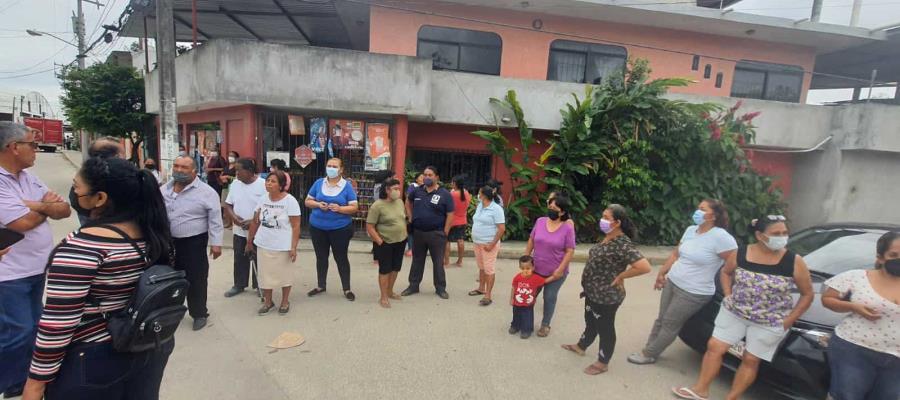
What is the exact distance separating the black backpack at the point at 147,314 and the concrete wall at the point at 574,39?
29.1 feet

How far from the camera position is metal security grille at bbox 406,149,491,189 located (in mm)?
9547

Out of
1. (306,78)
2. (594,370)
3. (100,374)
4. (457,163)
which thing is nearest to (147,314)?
(100,374)

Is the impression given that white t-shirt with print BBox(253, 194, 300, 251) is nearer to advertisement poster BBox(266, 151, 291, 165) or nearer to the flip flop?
advertisement poster BBox(266, 151, 291, 165)

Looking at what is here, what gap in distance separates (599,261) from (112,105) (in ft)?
49.0

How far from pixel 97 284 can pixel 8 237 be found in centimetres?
153

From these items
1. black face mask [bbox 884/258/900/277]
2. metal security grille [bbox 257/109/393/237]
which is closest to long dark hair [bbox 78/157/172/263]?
black face mask [bbox 884/258/900/277]

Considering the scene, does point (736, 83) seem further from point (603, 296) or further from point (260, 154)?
point (260, 154)

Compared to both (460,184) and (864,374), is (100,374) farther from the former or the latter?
(460,184)

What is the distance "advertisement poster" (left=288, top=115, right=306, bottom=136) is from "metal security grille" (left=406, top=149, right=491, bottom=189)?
2.43 meters

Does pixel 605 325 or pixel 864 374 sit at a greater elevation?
pixel 864 374

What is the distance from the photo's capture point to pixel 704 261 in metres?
3.58

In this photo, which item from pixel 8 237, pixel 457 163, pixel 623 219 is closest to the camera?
pixel 8 237

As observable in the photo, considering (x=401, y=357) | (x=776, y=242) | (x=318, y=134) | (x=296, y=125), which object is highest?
(x=296, y=125)

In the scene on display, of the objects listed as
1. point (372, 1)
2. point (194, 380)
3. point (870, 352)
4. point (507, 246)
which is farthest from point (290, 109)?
point (870, 352)
